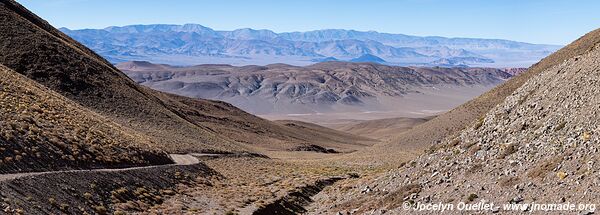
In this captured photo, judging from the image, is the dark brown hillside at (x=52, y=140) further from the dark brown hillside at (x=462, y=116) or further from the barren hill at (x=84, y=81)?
the dark brown hillside at (x=462, y=116)

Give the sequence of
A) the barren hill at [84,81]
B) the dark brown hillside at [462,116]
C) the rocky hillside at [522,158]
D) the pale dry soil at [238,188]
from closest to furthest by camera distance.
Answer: the rocky hillside at [522,158]
the pale dry soil at [238,188]
the barren hill at [84,81]
the dark brown hillside at [462,116]

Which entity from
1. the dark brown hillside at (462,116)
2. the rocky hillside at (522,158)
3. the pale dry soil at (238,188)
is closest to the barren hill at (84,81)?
the pale dry soil at (238,188)

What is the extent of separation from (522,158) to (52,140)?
21611 mm

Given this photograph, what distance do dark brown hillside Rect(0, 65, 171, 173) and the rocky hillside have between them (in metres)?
13.1

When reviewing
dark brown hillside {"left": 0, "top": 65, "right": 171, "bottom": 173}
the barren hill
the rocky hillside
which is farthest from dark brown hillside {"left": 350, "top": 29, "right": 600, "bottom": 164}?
the rocky hillside

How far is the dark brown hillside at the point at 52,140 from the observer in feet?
84.8

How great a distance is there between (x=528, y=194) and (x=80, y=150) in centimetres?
2214

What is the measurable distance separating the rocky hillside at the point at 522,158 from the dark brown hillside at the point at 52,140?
13.1 meters

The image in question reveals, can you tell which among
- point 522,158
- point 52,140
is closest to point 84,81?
point 52,140

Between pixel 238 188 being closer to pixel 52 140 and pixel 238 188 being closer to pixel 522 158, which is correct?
pixel 52 140

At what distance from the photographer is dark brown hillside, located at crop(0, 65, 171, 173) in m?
25.8

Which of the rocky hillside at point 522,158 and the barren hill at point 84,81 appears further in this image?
the barren hill at point 84,81

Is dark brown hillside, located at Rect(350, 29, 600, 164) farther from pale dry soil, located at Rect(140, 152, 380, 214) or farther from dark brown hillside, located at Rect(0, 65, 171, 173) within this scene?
dark brown hillside, located at Rect(0, 65, 171, 173)

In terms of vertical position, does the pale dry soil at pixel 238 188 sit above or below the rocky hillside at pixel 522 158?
below
